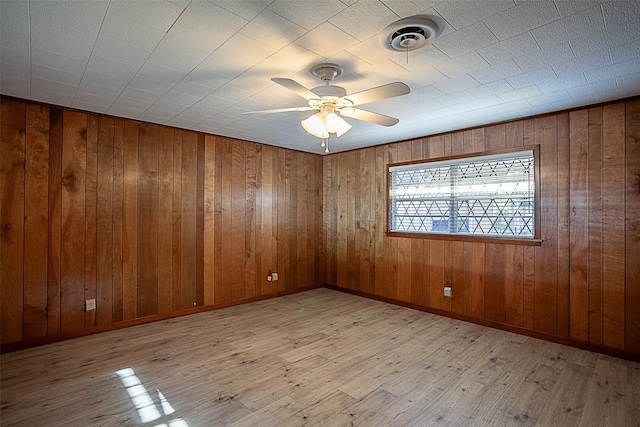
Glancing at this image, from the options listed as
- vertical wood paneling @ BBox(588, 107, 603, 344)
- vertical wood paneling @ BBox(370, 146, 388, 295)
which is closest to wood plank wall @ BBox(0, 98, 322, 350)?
vertical wood paneling @ BBox(370, 146, 388, 295)

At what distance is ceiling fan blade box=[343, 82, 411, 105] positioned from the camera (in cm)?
189

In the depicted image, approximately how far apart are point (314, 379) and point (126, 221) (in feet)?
8.91

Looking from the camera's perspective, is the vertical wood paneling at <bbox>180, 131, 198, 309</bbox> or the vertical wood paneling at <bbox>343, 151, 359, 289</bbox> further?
the vertical wood paneling at <bbox>343, 151, 359, 289</bbox>

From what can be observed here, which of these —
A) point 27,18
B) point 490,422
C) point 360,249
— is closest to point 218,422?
point 490,422

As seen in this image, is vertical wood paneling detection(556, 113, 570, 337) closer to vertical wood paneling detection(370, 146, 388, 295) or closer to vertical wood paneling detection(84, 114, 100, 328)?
vertical wood paneling detection(370, 146, 388, 295)

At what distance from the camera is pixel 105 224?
3408 millimetres

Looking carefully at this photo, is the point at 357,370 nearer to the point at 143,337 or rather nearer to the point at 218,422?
the point at 218,422

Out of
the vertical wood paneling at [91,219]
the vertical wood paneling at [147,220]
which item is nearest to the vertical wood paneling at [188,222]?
the vertical wood paneling at [147,220]

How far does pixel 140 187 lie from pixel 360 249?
320 cm

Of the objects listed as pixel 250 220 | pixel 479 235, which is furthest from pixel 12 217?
pixel 479 235

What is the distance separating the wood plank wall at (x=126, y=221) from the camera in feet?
9.72

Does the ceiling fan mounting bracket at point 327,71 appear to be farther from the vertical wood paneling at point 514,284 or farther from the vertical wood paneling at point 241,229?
the vertical wood paneling at point 514,284

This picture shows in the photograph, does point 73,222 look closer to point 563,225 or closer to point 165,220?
point 165,220

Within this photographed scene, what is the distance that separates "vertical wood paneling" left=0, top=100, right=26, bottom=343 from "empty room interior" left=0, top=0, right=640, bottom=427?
0.06 ft
